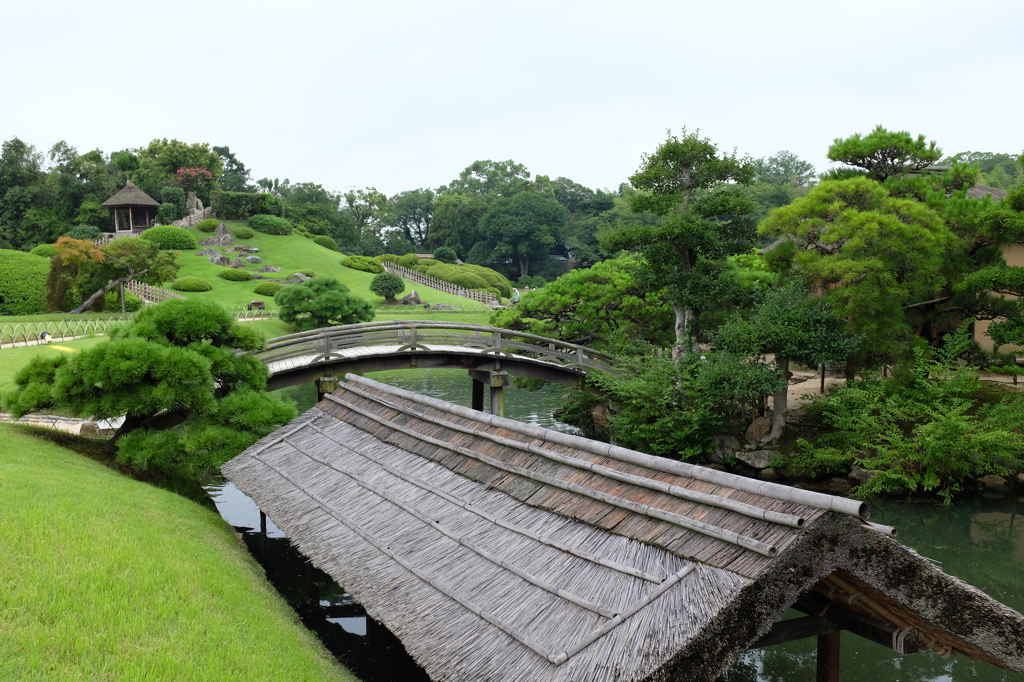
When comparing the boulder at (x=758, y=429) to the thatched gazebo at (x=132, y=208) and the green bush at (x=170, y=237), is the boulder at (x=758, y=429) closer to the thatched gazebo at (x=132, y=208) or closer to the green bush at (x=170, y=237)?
the green bush at (x=170, y=237)

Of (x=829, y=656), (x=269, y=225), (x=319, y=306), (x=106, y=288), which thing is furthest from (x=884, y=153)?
(x=269, y=225)

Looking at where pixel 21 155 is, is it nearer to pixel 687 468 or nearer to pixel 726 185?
pixel 726 185

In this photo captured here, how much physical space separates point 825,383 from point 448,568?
17053 millimetres

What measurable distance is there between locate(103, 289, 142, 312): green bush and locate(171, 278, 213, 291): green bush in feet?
15.7

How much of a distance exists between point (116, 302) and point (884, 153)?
33.6 m

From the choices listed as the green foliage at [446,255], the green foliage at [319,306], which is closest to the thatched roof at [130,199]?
the green foliage at [446,255]

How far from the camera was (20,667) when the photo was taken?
475 cm

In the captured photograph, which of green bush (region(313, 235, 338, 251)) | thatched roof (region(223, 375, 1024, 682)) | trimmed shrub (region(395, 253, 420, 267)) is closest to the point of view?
thatched roof (region(223, 375, 1024, 682))

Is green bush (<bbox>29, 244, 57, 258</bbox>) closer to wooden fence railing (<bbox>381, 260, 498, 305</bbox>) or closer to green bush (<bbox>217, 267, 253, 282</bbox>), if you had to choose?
green bush (<bbox>217, 267, 253, 282</bbox>)

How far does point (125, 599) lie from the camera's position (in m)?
5.90

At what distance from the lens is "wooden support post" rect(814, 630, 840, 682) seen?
5.96m

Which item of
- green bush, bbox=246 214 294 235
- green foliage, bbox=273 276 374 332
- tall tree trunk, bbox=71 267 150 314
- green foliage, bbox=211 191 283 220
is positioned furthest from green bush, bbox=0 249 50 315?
green foliage, bbox=211 191 283 220

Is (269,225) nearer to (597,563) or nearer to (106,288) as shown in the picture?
(106,288)

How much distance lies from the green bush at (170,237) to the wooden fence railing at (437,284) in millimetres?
13188
